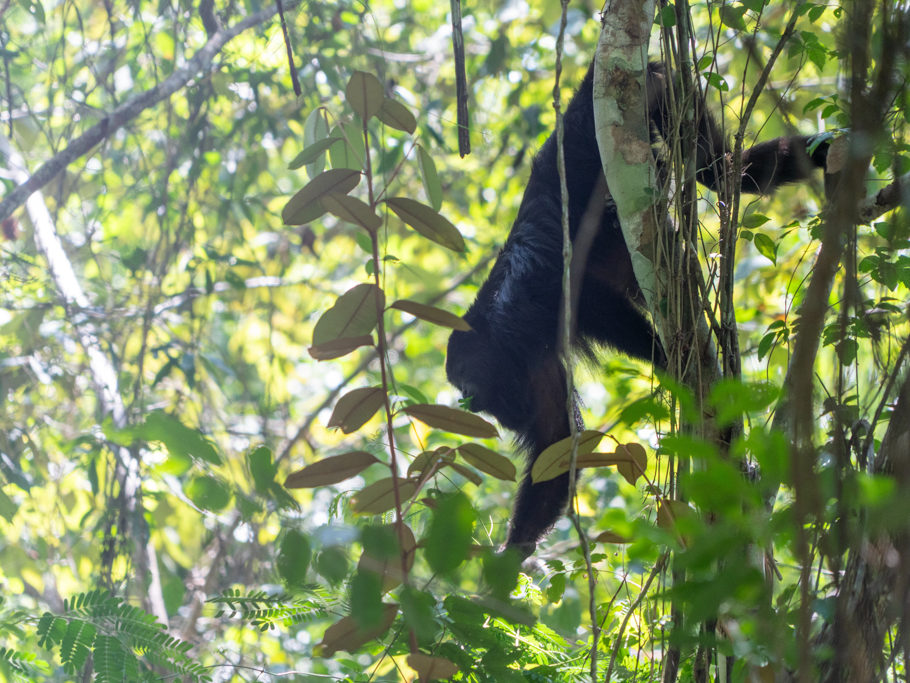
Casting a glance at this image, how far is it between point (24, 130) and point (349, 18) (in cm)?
222

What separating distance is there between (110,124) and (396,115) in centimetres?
253

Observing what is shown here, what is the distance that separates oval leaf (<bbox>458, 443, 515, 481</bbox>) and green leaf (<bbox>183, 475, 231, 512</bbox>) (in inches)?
15.8

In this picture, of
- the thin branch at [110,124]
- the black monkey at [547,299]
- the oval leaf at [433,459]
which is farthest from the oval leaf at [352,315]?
the thin branch at [110,124]

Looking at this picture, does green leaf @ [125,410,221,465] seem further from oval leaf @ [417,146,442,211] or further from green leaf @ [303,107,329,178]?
green leaf @ [303,107,329,178]

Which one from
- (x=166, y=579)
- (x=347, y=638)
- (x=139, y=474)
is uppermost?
(x=139, y=474)

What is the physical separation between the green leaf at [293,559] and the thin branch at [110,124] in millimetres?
2899

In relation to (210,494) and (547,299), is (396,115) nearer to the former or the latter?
(210,494)

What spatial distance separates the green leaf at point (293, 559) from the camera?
1.07 metres

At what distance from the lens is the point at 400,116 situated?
1.47 m

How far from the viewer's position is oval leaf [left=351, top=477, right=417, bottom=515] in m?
1.35

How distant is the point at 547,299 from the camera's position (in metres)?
2.88

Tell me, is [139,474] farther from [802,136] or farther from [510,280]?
[802,136]

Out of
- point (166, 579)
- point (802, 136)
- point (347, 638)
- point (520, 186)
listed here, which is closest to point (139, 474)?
point (166, 579)

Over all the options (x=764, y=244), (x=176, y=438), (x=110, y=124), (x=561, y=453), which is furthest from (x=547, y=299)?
(x=110, y=124)
